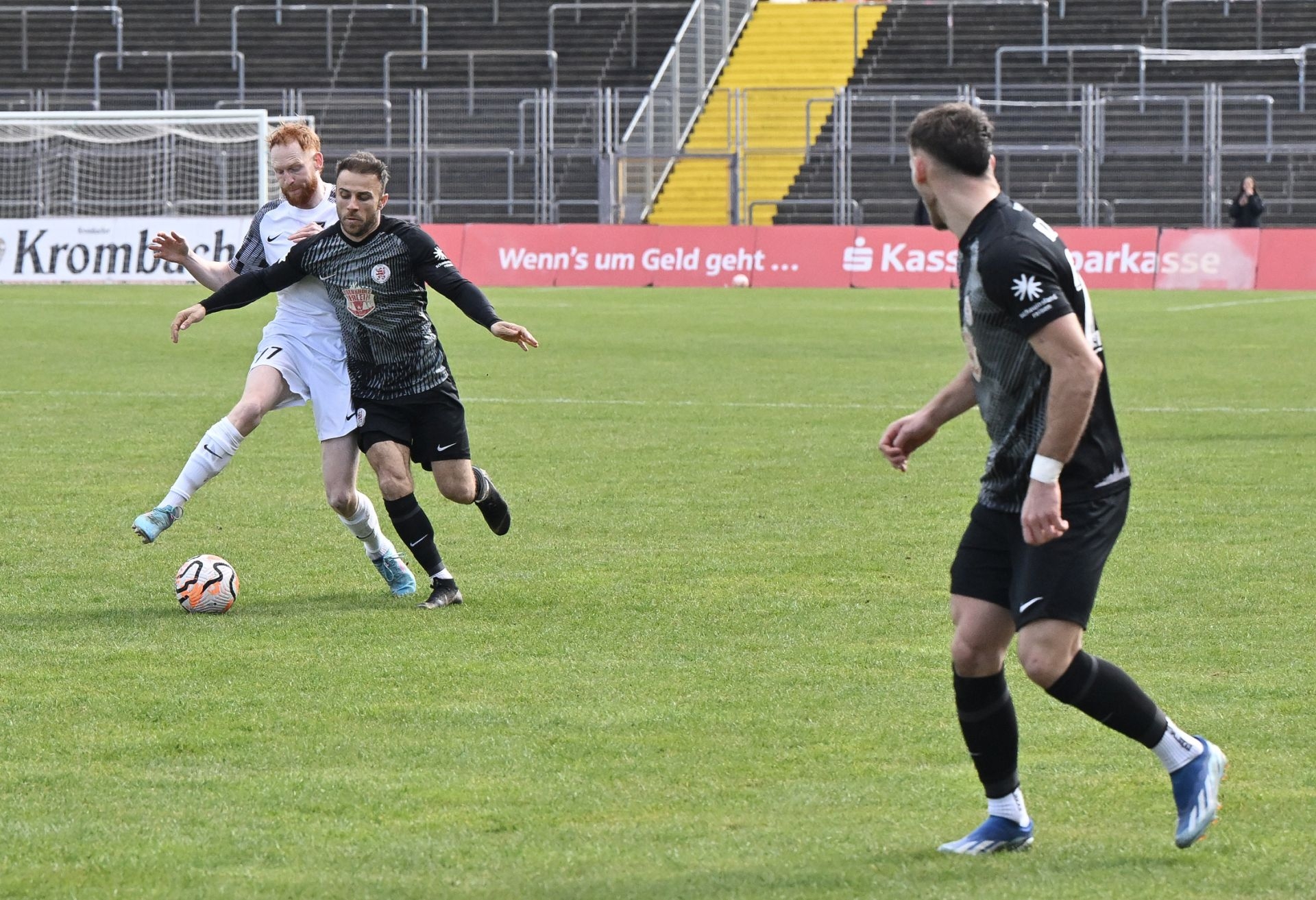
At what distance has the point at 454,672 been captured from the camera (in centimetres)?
687

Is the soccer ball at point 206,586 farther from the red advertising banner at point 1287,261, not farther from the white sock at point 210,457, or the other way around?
the red advertising banner at point 1287,261

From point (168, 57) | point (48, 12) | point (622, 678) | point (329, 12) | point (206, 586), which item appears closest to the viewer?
point (622, 678)

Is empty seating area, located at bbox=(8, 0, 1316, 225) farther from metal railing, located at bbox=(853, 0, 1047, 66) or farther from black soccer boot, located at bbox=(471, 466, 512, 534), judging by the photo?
black soccer boot, located at bbox=(471, 466, 512, 534)

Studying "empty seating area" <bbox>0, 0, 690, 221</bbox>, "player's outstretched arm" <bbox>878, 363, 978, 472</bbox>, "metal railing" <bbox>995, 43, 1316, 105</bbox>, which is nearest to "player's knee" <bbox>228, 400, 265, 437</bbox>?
"player's outstretched arm" <bbox>878, 363, 978, 472</bbox>

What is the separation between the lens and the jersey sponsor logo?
452cm

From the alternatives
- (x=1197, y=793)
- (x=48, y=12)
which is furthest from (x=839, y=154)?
(x=1197, y=793)

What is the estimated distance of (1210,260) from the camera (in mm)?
32312

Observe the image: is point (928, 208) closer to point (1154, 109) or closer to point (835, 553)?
point (835, 553)

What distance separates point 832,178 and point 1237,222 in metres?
7.57

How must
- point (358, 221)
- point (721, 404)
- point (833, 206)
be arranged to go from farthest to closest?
point (833, 206), point (721, 404), point (358, 221)

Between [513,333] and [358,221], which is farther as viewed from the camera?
[358,221]

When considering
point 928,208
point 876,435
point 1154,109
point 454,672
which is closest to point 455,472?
point 454,672

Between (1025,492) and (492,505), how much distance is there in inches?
166

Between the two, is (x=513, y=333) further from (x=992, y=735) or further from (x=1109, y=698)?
(x=1109, y=698)
